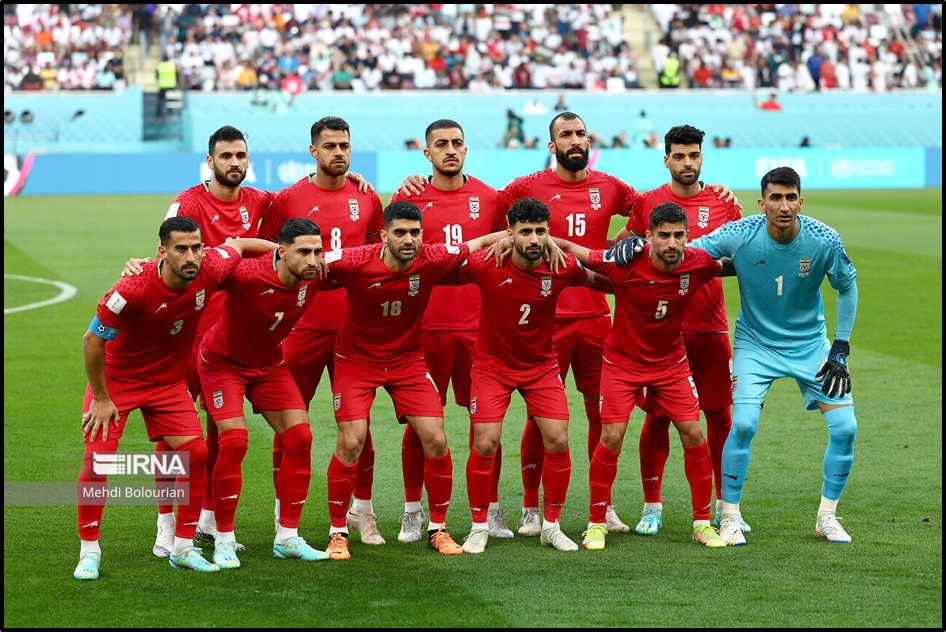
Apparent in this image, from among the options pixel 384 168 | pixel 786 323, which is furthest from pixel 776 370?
pixel 384 168

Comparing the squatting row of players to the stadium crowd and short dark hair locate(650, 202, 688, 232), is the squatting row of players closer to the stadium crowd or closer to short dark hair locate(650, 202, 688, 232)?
short dark hair locate(650, 202, 688, 232)

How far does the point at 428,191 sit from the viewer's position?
8.37m

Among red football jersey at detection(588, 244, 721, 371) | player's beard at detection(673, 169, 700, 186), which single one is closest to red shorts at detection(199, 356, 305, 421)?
red football jersey at detection(588, 244, 721, 371)

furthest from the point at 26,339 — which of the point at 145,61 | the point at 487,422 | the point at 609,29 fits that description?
the point at 609,29

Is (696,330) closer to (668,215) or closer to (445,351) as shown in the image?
(668,215)

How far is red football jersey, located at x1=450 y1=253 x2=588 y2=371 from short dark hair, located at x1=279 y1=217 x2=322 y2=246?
0.96 meters

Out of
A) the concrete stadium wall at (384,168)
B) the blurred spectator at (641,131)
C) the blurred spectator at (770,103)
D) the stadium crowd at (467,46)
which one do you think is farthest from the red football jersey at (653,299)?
the blurred spectator at (770,103)

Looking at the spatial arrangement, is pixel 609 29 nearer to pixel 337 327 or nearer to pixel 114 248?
pixel 114 248

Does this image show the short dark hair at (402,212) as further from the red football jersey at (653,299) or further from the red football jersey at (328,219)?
the red football jersey at (653,299)

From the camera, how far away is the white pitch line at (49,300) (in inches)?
654

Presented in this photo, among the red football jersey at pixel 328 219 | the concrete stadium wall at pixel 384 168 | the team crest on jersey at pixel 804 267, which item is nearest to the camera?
the team crest on jersey at pixel 804 267

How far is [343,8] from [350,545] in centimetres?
3554

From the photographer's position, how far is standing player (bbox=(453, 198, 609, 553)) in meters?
7.57

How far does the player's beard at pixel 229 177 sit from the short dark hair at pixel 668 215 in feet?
8.49
